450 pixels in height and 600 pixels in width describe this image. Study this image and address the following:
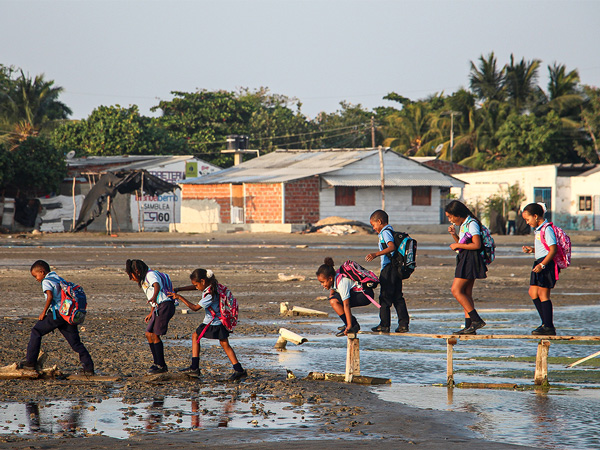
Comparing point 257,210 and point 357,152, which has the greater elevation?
point 357,152

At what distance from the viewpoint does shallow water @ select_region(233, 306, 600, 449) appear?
6.56m

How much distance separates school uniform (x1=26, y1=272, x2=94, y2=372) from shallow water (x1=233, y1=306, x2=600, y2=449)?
217cm

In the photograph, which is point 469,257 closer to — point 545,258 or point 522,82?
point 545,258

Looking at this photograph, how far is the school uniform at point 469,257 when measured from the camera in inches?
346

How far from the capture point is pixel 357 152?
4997 centimetres

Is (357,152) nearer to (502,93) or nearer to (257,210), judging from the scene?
(257,210)

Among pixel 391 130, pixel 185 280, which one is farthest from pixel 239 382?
pixel 391 130

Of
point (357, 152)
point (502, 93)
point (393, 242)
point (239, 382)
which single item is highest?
point (502, 93)

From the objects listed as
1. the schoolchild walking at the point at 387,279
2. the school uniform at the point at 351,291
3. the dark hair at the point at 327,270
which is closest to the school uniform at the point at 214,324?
the dark hair at the point at 327,270

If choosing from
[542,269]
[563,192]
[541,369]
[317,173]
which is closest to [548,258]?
[542,269]

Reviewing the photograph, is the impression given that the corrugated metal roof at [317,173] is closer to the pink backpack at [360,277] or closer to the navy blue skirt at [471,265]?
the pink backpack at [360,277]

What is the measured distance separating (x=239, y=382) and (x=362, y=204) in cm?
3811

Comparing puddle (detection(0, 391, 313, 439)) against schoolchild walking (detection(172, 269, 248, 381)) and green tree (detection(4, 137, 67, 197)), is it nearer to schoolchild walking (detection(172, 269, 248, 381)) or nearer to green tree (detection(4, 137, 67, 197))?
schoolchild walking (detection(172, 269, 248, 381))

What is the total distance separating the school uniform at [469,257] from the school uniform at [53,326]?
3.96m
